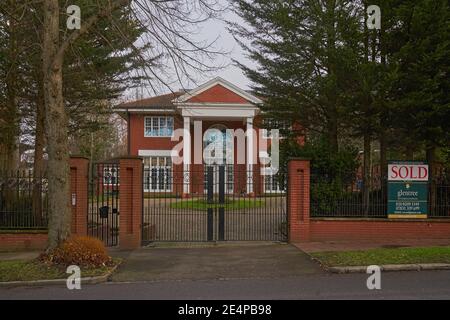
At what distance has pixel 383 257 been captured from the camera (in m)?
12.1

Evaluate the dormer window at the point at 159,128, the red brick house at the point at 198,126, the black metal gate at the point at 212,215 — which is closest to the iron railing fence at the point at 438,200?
the black metal gate at the point at 212,215

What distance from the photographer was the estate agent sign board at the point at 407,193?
16.0 m

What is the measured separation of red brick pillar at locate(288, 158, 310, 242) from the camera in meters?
15.6

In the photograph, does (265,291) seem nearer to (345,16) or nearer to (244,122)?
(345,16)

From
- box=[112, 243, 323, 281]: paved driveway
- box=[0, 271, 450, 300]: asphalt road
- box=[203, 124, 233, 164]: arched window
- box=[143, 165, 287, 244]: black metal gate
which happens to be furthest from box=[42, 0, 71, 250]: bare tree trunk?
box=[203, 124, 233, 164]: arched window

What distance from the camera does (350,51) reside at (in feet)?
50.6

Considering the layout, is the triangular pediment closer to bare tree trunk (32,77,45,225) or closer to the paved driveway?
bare tree trunk (32,77,45,225)

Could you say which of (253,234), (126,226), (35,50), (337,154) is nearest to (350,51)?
(337,154)

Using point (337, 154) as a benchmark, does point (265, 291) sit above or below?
below

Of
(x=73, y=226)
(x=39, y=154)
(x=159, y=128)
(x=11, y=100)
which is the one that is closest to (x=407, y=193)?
A: (x=73, y=226)

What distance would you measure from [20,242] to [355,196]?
33.6 ft

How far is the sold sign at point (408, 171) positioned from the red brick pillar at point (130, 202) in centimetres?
766

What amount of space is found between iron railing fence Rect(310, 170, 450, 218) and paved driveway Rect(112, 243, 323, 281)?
6.61ft

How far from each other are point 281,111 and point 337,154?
3.10 metres
